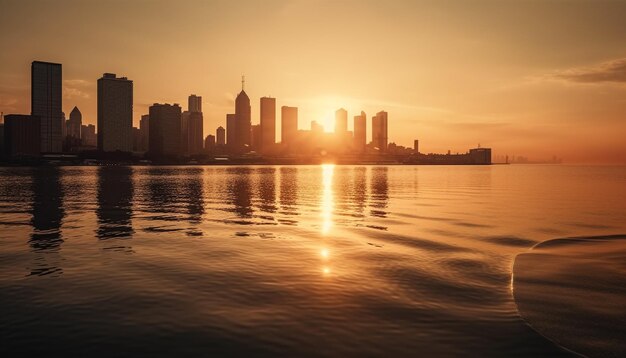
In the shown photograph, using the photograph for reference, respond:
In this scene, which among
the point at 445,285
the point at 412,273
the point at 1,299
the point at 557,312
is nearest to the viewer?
the point at 557,312

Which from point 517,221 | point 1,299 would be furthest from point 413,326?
point 517,221

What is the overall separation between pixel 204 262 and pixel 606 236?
30455 millimetres

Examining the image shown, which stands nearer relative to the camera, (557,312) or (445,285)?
(557,312)

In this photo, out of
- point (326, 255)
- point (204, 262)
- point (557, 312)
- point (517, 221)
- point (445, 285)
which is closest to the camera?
point (557, 312)

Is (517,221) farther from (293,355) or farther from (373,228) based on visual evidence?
(293,355)

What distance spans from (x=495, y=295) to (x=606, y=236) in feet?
71.2

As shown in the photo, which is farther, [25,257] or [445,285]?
[25,257]

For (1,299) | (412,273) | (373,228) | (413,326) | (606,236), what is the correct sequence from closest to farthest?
(413,326)
(1,299)
(412,273)
(606,236)
(373,228)

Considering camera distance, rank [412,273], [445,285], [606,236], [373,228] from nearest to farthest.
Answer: [445,285]
[412,273]
[606,236]
[373,228]

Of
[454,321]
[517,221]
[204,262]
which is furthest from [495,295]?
[517,221]

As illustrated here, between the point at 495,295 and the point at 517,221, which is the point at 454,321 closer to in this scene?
the point at 495,295

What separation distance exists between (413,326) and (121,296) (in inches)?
456

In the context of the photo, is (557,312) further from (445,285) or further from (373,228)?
(373,228)

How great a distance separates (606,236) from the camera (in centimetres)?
3231
